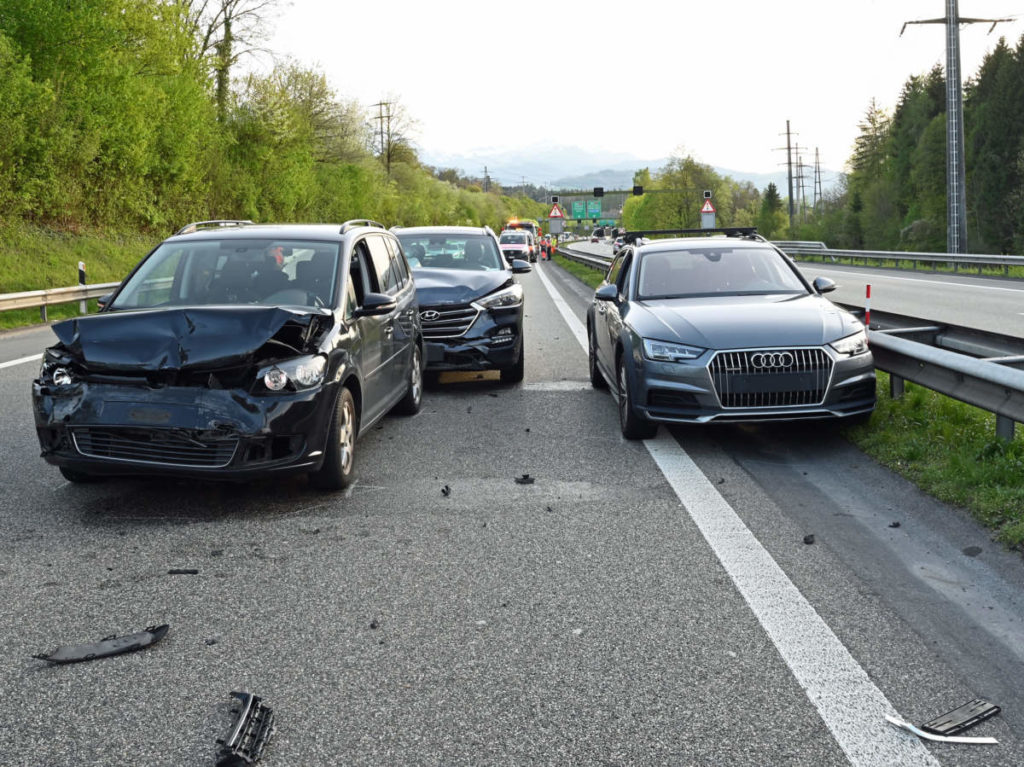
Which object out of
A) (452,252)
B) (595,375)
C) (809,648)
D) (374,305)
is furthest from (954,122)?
(809,648)

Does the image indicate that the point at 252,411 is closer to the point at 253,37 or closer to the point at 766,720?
the point at 766,720

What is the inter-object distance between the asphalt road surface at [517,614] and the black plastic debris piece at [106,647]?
0.18ft

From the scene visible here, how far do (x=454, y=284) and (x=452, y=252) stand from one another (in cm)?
148

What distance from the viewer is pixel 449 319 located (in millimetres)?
10891

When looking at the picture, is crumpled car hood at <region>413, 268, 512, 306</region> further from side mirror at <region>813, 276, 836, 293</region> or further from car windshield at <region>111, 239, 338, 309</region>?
side mirror at <region>813, 276, 836, 293</region>

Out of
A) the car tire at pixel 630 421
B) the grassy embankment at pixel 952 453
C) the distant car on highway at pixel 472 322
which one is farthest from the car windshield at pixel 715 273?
the distant car on highway at pixel 472 322

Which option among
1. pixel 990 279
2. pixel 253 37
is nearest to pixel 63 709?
pixel 990 279

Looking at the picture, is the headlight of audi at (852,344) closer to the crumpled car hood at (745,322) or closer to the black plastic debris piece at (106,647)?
the crumpled car hood at (745,322)

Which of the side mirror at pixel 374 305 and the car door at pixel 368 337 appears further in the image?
the side mirror at pixel 374 305

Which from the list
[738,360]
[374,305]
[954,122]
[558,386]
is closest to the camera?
[374,305]

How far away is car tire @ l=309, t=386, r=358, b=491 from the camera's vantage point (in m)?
6.17

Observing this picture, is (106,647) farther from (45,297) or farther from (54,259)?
(54,259)

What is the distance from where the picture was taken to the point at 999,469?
236 inches

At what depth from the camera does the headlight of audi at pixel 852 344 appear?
7.45 metres
